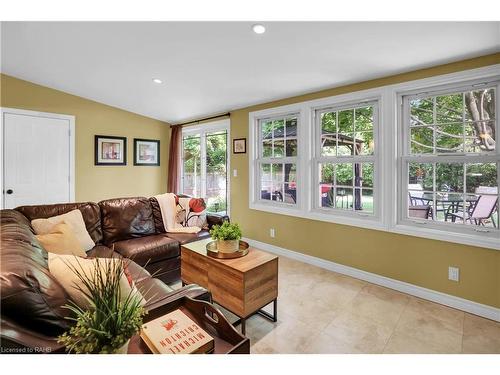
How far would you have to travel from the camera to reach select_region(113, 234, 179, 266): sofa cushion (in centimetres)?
261

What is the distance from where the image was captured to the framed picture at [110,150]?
4.65 metres

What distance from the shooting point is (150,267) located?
8.73 feet

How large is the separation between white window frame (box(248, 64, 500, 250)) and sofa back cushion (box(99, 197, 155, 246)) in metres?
1.85

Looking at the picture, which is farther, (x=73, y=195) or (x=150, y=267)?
(x=73, y=195)

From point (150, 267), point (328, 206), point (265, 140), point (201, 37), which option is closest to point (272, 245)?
point (328, 206)

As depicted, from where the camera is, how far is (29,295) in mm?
992

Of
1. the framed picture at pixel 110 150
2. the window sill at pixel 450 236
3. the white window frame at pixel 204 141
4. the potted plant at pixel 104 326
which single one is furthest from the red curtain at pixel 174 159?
the potted plant at pixel 104 326

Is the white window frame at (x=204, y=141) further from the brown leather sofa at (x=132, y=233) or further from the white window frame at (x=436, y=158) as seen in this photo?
the white window frame at (x=436, y=158)

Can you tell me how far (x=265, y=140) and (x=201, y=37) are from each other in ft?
6.54

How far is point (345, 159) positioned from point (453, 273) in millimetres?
1542

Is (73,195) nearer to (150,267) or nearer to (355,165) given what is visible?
(150,267)

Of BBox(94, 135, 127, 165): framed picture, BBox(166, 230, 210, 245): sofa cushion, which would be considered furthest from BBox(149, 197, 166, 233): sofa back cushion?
BBox(94, 135, 127, 165): framed picture

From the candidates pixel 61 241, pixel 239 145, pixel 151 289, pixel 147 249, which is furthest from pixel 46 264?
pixel 239 145

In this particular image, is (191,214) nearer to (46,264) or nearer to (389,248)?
(46,264)
